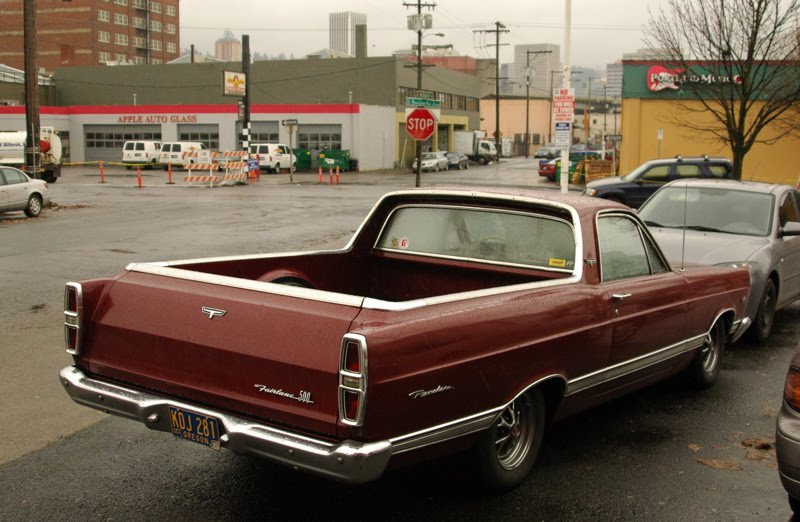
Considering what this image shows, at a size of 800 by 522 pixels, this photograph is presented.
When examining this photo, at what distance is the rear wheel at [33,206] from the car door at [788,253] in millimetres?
19213

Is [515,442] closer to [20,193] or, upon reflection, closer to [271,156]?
[20,193]

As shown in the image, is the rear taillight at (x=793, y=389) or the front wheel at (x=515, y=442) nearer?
the rear taillight at (x=793, y=389)

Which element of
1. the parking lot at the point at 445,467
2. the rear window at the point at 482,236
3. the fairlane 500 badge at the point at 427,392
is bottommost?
the parking lot at the point at 445,467

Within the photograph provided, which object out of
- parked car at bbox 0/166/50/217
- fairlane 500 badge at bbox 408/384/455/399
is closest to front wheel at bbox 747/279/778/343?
fairlane 500 badge at bbox 408/384/455/399

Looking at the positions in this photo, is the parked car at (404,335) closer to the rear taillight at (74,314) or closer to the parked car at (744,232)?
the rear taillight at (74,314)

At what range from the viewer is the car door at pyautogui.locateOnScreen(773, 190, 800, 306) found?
365 inches

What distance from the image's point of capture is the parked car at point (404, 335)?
3895mm

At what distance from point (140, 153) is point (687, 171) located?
44146 millimetres

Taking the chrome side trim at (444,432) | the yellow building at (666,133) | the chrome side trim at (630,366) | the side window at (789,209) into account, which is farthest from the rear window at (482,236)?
the yellow building at (666,133)

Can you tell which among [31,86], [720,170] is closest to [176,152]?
[31,86]

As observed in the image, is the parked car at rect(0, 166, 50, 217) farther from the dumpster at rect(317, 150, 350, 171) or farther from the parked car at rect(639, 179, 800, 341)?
the dumpster at rect(317, 150, 350, 171)

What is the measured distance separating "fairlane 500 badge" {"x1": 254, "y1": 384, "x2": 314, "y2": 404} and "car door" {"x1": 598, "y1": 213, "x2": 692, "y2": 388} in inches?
90.6

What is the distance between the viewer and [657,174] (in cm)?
2225

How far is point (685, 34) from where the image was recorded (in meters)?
23.8
